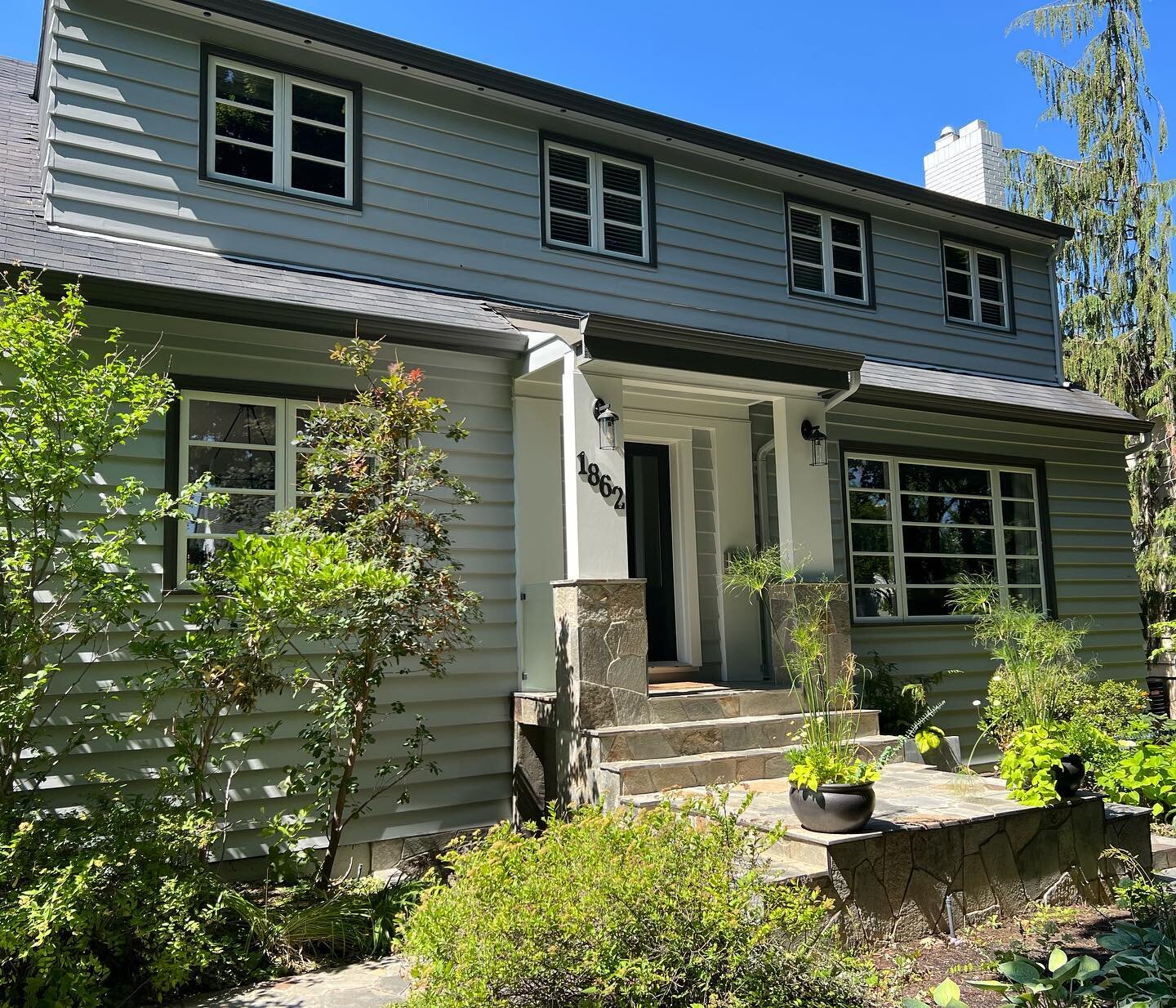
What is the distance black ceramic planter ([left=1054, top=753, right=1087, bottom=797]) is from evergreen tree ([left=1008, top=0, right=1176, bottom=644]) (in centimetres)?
1090

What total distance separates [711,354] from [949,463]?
426 cm

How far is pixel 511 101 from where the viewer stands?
8.36 meters

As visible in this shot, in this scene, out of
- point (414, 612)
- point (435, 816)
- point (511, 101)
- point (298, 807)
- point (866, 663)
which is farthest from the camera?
point (866, 663)

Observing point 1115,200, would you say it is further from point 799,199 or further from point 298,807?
point 298,807

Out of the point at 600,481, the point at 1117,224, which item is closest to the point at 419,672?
the point at 600,481

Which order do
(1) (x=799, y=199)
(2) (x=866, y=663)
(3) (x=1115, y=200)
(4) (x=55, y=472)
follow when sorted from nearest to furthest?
(4) (x=55, y=472)
(2) (x=866, y=663)
(1) (x=799, y=199)
(3) (x=1115, y=200)

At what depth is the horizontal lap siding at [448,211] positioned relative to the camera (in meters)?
6.68

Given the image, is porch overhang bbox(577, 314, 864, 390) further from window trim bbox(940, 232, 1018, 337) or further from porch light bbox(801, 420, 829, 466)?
window trim bbox(940, 232, 1018, 337)

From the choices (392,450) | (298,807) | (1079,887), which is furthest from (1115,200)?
(298,807)

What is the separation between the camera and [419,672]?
680 centimetres

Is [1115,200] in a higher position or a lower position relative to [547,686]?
higher

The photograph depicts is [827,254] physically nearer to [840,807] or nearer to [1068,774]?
→ [1068,774]

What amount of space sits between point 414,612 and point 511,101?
16.8 feet

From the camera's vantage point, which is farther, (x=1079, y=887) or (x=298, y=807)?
(x=298, y=807)
